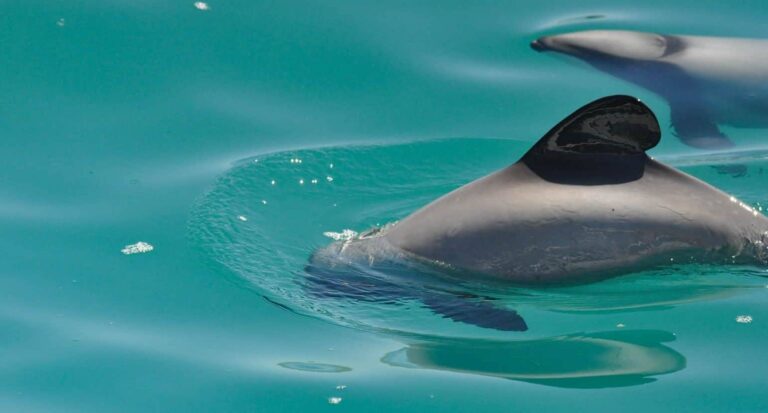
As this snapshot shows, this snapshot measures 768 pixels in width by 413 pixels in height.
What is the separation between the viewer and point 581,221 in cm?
677

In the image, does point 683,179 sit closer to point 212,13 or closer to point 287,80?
point 287,80

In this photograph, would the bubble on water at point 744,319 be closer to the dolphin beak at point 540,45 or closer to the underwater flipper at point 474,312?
the underwater flipper at point 474,312

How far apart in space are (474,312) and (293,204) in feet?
7.50

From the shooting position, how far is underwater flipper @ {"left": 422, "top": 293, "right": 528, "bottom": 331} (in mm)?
6449

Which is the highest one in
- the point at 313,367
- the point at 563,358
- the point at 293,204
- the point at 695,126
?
the point at 695,126

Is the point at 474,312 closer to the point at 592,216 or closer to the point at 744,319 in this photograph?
the point at 592,216

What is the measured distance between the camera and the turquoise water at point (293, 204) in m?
6.25

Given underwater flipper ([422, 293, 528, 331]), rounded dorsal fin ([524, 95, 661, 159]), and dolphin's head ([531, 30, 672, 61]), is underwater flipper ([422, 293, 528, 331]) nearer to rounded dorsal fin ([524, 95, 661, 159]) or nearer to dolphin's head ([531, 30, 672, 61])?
rounded dorsal fin ([524, 95, 661, 159])

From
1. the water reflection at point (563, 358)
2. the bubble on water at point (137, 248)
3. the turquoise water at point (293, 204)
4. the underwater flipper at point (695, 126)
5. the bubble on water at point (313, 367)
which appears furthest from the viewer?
the underwater flipper at point (695, 126)

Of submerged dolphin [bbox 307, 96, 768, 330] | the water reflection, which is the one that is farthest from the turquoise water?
submerged dolphin [bbox 307, 96, 768, 330]

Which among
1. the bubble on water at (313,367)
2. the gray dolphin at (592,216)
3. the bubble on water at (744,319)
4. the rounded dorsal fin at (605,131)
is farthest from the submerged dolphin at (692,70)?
the bubble on water at (313,367)

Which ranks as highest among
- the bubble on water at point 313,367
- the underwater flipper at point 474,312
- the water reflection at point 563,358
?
the underwater flipper at point 474,312

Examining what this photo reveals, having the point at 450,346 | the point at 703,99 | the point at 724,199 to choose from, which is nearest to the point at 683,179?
the point at 724,199

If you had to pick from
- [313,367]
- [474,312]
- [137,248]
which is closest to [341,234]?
[137,248]
